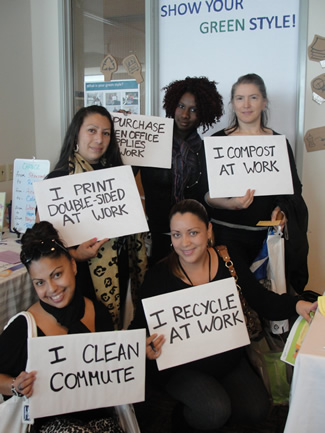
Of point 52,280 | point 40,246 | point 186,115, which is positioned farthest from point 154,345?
point 186,115

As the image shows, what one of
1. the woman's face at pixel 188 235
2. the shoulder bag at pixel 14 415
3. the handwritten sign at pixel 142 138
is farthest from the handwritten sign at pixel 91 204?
the shoulder bag at pixel 14 415

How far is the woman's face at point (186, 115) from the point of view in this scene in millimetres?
2049

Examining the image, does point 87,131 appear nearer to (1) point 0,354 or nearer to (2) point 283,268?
(1) point 0,354

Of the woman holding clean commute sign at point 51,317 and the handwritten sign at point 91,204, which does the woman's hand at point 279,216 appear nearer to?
the handwritten sign at point 91,204

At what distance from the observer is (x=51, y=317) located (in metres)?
1.45

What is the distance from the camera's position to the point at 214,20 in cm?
263

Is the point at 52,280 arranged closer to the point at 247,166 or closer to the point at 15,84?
the point at 247,166

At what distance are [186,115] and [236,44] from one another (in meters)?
0.90

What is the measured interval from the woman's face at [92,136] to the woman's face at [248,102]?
0.63 metres

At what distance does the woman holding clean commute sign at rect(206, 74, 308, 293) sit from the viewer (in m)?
1.86

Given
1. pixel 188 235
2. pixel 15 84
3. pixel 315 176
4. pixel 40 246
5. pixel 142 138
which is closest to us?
pixel 40 246

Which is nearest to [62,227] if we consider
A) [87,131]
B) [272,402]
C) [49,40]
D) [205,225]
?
[87,131]

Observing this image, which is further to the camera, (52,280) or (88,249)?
(88,249)

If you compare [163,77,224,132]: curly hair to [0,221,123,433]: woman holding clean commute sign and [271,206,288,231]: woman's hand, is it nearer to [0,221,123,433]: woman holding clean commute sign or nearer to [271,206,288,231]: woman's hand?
[271,206,288,231]: woman's hand
